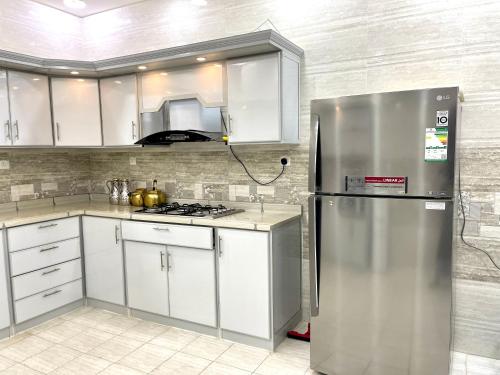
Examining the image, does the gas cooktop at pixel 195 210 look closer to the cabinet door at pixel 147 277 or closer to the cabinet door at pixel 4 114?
the cabinet door at pixel 147 277

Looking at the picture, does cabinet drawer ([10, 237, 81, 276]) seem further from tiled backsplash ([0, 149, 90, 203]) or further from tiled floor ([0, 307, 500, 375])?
tiled backsplash ([0, 149, 90, 203])

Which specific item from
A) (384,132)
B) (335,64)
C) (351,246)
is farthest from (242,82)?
(351,246)

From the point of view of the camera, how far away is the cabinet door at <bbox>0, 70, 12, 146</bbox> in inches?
124

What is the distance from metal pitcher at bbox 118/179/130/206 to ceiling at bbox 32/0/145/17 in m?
1.73

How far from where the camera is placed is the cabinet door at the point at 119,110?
342 centimetres

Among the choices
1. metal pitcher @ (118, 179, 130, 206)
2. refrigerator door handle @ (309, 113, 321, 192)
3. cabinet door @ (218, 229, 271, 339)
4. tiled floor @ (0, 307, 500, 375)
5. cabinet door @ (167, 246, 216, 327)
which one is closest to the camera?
refrigerator door handle @ (309, 113, 321, 192)

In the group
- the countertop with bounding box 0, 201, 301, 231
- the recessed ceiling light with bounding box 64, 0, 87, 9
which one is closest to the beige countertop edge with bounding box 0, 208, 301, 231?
the countertop with bounding box 0, 201, 301, 231

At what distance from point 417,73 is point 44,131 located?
3141mm

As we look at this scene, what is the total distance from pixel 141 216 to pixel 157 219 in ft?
0.60

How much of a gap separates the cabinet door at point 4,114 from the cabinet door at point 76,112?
1.30ft

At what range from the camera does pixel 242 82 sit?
9.37 feet

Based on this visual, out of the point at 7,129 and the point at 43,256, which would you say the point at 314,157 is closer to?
the point at 43,256

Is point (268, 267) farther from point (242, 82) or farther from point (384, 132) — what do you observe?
point (242, 82)

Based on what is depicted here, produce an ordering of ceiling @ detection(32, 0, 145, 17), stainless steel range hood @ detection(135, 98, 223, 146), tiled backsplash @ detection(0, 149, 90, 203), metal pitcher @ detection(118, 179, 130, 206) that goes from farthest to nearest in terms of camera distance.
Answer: metal pitcher @ detection(118, 179, 130, 206) → ceiling @ detection(32, 0, 145, 17) → tiled backsplash @ detection(0, 149, 90, 203) → stainless steel range hood @ detection(135, 98, 223, 146)
